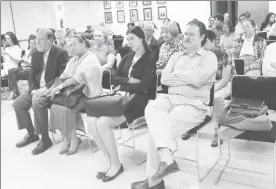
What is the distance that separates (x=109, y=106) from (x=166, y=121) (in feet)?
1.92

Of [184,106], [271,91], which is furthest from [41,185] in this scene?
[271,91]

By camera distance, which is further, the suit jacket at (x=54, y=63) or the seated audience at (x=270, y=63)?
the suit jacket at (x=54, y=63)

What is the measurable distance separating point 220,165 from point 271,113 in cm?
158

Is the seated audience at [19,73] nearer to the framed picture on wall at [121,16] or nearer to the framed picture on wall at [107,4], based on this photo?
the framed picture on wall at [121,16]

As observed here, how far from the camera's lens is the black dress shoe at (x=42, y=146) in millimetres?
3783

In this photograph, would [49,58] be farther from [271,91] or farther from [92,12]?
[92,12]

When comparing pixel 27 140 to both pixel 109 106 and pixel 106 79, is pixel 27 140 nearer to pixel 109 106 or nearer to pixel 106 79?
pixel 106 79

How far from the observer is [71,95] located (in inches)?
138

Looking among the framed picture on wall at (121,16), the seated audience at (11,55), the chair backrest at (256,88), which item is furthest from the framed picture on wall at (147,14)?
the chair backrest at (256,88)

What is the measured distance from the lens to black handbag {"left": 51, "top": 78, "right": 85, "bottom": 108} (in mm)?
3484

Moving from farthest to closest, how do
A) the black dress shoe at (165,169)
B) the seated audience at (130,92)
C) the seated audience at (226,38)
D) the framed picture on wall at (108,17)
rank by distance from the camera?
the framed picture on wall at (108,17), the seated audience at (226,38), the seated audience at (130,92), the black dress shoe at (165,169)

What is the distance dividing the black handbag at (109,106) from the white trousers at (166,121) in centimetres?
29

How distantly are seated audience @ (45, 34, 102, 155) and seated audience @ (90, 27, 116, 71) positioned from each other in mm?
1466

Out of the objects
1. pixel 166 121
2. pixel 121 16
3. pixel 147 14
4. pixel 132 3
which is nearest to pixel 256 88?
pixel 166 121
